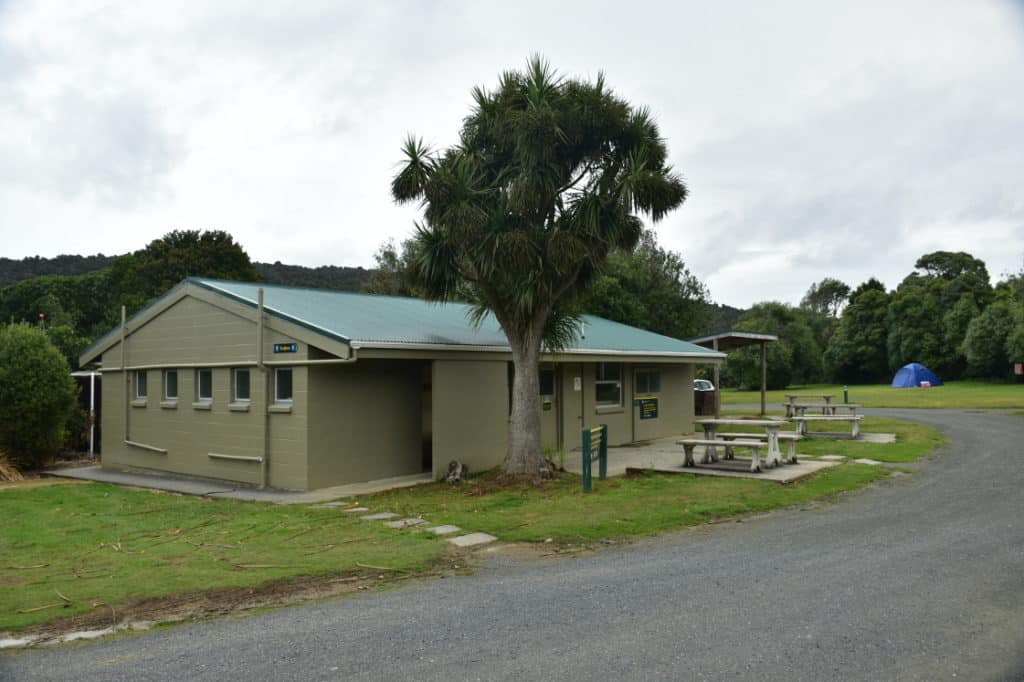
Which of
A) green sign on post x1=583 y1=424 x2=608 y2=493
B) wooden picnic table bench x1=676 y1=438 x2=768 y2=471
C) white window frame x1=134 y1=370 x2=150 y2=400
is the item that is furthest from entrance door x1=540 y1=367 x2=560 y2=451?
white window frame x1=134 y1=370 x2=150 y2=400

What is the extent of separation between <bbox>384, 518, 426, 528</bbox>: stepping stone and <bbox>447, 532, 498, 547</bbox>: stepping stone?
1.05 m

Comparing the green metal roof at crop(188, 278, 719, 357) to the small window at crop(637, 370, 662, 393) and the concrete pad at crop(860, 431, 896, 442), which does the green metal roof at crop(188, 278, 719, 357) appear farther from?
the concrete pad at crop(860, 431, 896, 442)

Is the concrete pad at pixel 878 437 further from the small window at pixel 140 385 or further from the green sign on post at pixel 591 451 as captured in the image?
the small window at pixel 140 385

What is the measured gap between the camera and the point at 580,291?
13617 mm

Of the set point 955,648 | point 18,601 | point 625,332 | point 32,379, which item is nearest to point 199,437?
point 32,379

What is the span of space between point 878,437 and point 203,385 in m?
15.7

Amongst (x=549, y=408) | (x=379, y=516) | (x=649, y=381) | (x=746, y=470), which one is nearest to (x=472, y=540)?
(x=379, y=516)

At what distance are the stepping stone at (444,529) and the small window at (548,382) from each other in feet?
25.2

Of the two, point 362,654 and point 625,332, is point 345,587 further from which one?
point 625,332

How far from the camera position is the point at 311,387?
1274cm

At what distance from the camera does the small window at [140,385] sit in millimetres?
16962

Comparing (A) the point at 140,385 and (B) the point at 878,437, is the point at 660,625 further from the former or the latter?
(B) the point at 878,437

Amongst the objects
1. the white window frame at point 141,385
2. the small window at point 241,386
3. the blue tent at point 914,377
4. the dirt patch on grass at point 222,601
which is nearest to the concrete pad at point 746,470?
the dirt patch on grass at point 222,601

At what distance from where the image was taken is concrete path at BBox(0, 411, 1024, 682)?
468 cm
